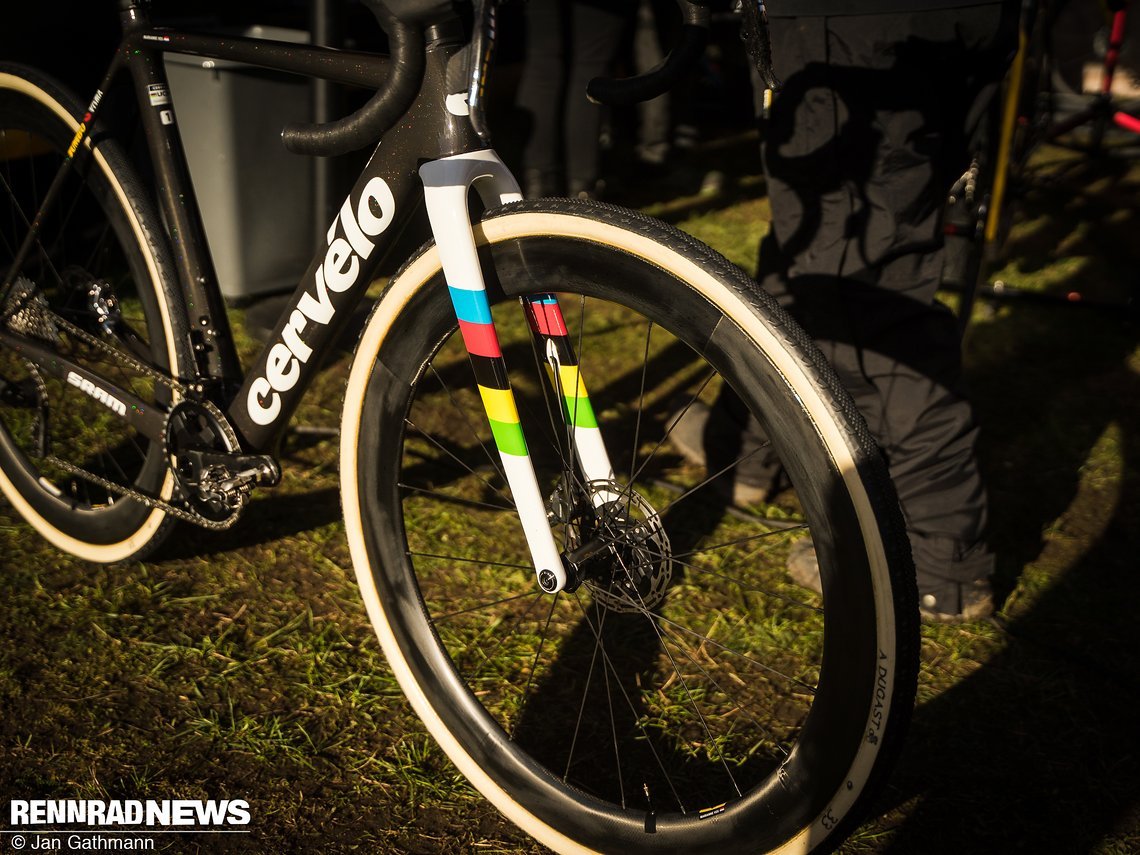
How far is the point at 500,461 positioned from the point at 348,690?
0.60m

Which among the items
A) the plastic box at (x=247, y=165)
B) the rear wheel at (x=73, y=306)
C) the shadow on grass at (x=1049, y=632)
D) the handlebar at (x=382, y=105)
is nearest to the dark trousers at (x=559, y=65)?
the plastic box at (x=247, y=165)

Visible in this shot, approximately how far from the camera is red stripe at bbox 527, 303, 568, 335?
5.97 ft

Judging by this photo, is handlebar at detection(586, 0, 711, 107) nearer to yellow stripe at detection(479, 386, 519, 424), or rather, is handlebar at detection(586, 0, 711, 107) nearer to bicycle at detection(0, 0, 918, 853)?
bicycle at detection(0, 0, 918, 853)

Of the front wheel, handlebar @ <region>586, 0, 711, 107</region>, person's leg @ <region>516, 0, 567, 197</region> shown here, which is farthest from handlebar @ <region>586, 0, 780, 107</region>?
person's leg @ <region>516, 0, 567, 197</region>

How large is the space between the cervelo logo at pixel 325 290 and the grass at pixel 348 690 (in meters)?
0.61

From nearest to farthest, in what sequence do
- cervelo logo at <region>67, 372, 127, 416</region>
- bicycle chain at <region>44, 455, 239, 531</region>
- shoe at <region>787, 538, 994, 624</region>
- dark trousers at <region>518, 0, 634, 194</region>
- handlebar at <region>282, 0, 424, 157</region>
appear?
handlebar at <region>282, 0, 424, 157</region>, bicycle chain at <region>44, 455, 239, 531</region>, cervelo logo at <region>67, 372, 127, 416</region>, shoe at <region>787, 538, 994, 624</region>, dark trousers at <region>518, 0, 634, 194</region>

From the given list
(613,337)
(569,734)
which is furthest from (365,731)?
(613,337)

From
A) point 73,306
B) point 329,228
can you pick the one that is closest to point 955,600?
Answer: point 329,228

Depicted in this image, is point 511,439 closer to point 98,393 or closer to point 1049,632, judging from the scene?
point 98,393

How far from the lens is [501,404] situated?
183 cm

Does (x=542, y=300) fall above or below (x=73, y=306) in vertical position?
above

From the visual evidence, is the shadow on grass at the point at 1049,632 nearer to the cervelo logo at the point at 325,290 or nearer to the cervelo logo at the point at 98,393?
the cervelo logo at the point at 325,290

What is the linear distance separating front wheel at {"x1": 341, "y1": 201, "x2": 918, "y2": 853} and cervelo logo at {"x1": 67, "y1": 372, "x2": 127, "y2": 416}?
715 millimetres

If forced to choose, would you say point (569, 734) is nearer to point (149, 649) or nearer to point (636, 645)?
point (636, 645)
